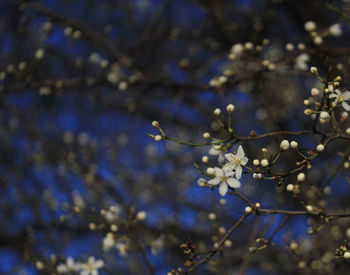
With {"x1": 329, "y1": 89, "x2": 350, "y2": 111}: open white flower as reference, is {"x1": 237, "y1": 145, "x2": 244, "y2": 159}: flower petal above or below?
below

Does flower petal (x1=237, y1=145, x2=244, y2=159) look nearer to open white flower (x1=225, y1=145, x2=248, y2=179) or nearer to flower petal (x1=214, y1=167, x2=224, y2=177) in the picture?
open white flower (x1=225, y1=145, x2=248, y2=179)

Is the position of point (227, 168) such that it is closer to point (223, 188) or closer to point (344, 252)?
point (223, 188)

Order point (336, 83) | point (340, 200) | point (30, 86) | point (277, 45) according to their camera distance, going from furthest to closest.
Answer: point (277, 45), point (340, 200), point (30, 86), point (336, 83)

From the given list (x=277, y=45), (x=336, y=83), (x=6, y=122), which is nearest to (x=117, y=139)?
(x=6, y=122)

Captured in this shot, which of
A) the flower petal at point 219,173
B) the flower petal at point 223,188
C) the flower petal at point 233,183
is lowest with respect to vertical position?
the flower petal at point 223,188

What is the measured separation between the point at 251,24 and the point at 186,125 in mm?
1965

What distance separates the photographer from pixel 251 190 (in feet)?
22.5

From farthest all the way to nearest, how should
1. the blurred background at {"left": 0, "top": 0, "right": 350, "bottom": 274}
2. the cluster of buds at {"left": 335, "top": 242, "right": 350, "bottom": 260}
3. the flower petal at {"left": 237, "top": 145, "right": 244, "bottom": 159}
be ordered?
the blurred background at {"left": 0, "top": 0, "right": 350, "bottom": 274}
the flower petal at {"left": 237, "top": 145, "right": 244, "bottom": 159}
the cluster of buds at {"left": 335, "top": 242, "right": 350, "bottom": 260}

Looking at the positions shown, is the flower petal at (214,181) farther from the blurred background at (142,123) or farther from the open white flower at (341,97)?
the blurred background at (142,123)

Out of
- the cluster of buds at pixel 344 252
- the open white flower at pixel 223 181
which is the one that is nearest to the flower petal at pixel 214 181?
the open white flower at pixel 223 181

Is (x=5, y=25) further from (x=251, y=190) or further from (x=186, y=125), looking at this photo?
(x=251, y=190)

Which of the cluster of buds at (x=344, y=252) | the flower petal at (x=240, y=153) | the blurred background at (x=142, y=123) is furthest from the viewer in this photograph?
the blurred background at (x=142, y=123)

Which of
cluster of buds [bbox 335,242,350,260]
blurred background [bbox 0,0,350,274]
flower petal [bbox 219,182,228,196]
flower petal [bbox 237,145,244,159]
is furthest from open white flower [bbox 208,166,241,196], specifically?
blurred background [bbox 0,0,350,274]

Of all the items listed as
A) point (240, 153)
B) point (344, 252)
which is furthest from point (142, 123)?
point (344, 252)
